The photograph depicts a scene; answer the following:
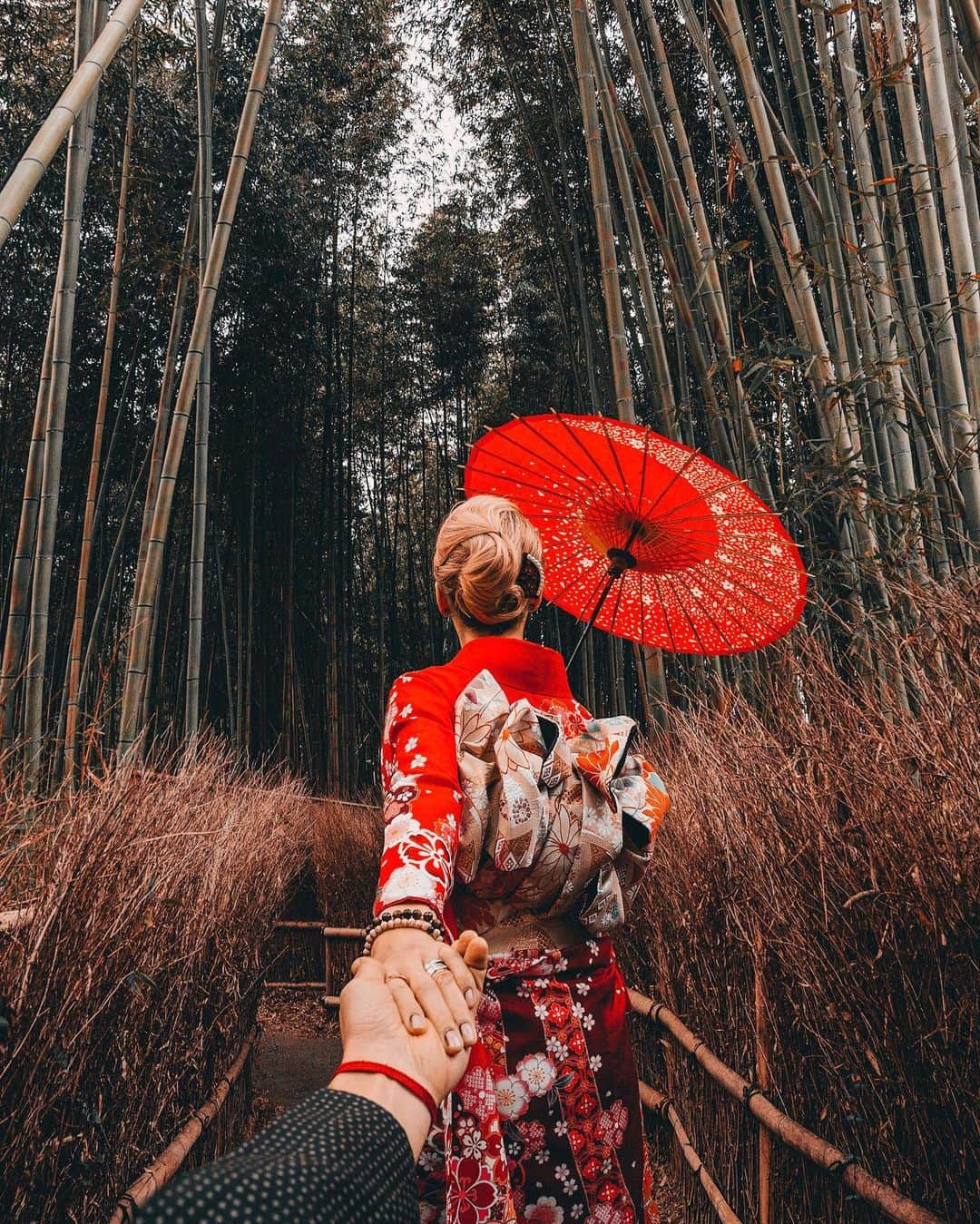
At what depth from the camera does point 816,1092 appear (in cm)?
146

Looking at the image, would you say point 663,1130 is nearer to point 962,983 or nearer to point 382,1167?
point 962,983

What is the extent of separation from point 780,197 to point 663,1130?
8.39 feet

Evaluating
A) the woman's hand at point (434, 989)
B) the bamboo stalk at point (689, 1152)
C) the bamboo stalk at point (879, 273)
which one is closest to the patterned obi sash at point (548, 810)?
the woman's hand at point (434, 989)

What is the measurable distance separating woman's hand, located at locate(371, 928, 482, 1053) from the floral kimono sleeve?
0.41 ft

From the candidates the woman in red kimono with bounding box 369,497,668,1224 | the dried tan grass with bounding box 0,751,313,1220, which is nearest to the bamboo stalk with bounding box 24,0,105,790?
the dried tan grass with bounding box 0,751,313,1220

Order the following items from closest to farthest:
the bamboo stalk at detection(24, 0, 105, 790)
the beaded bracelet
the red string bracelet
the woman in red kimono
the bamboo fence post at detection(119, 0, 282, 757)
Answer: the red string bracelet → the beaded bracelet → the woman in red kimono → the bamboo stalk at detection(24, 0, 105, 790) → the bamboo fence post at detection(119, 0, 282, 757)

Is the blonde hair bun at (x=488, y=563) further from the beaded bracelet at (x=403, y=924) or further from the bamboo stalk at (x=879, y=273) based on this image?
the bamboo stalk at (x=879, y=273)

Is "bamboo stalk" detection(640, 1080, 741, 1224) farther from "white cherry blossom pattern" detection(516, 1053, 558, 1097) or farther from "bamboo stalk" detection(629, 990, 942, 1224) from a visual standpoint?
"white cherry blossom pattern" detection(516, 1053, 558, 1097)

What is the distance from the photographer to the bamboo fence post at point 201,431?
3.52 meters

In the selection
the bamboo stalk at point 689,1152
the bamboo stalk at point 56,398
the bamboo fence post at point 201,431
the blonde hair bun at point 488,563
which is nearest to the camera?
the blonde hair bun at point 488,563

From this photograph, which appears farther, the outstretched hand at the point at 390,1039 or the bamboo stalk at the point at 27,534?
the bamboo stalk at the point at 27,534

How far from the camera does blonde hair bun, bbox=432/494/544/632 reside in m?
1.03

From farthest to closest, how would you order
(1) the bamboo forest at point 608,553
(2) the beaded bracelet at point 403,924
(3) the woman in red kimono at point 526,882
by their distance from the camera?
(1) the bamboo forest at point 608,553 < (3) the woman in red kimono at point 526,882 < (2) the beaded bracelet at point 403,924

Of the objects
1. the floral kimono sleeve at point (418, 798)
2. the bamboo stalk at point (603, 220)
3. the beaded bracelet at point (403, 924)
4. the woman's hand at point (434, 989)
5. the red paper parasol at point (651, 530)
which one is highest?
the bamboo stalk at point (603, 220)
